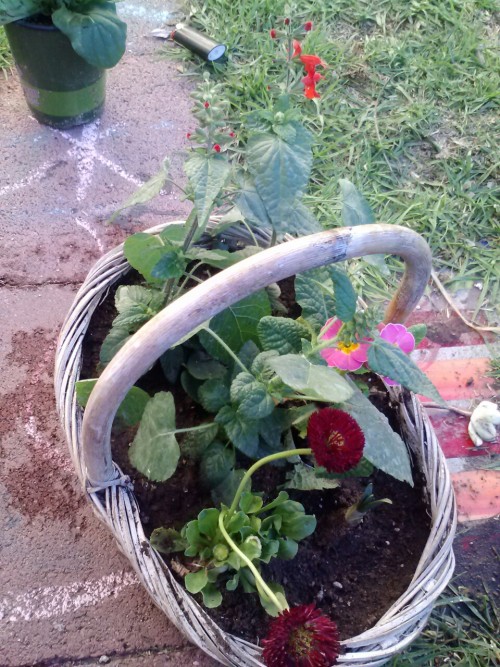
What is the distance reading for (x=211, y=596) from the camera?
3.32ft

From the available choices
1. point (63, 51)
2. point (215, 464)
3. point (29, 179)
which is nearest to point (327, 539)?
point (215, 464)

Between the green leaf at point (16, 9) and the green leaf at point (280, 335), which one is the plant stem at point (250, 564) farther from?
the green leaf at point (16, 9)

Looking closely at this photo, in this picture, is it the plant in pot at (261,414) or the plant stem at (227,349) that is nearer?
the plant in pot at (261,414)

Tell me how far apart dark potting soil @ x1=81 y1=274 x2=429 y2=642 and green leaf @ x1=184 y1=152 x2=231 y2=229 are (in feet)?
1.54

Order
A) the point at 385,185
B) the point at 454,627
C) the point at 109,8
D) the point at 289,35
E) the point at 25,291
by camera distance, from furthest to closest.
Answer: the point at 385,185 < the point at 109,8 < the point at 25,291 < the point at 454,627 < the point at 289,35

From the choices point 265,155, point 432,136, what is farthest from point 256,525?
point 432,136

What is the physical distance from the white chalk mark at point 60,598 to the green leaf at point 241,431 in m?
0.41

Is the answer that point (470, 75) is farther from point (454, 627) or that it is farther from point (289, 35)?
point (454, 627)

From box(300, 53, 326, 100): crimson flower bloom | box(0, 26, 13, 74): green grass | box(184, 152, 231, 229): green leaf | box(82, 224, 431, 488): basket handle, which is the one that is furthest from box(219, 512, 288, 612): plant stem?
box(0, 26, 13, 74): green grass

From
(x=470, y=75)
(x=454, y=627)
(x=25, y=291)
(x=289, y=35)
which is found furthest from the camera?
(x=470, y=75)

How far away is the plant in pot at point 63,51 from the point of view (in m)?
1.62

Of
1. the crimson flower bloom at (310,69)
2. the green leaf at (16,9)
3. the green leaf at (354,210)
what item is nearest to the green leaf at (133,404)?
the green leaf at (354,210)

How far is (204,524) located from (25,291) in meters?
0.85

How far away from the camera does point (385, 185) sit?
195 centimetres
